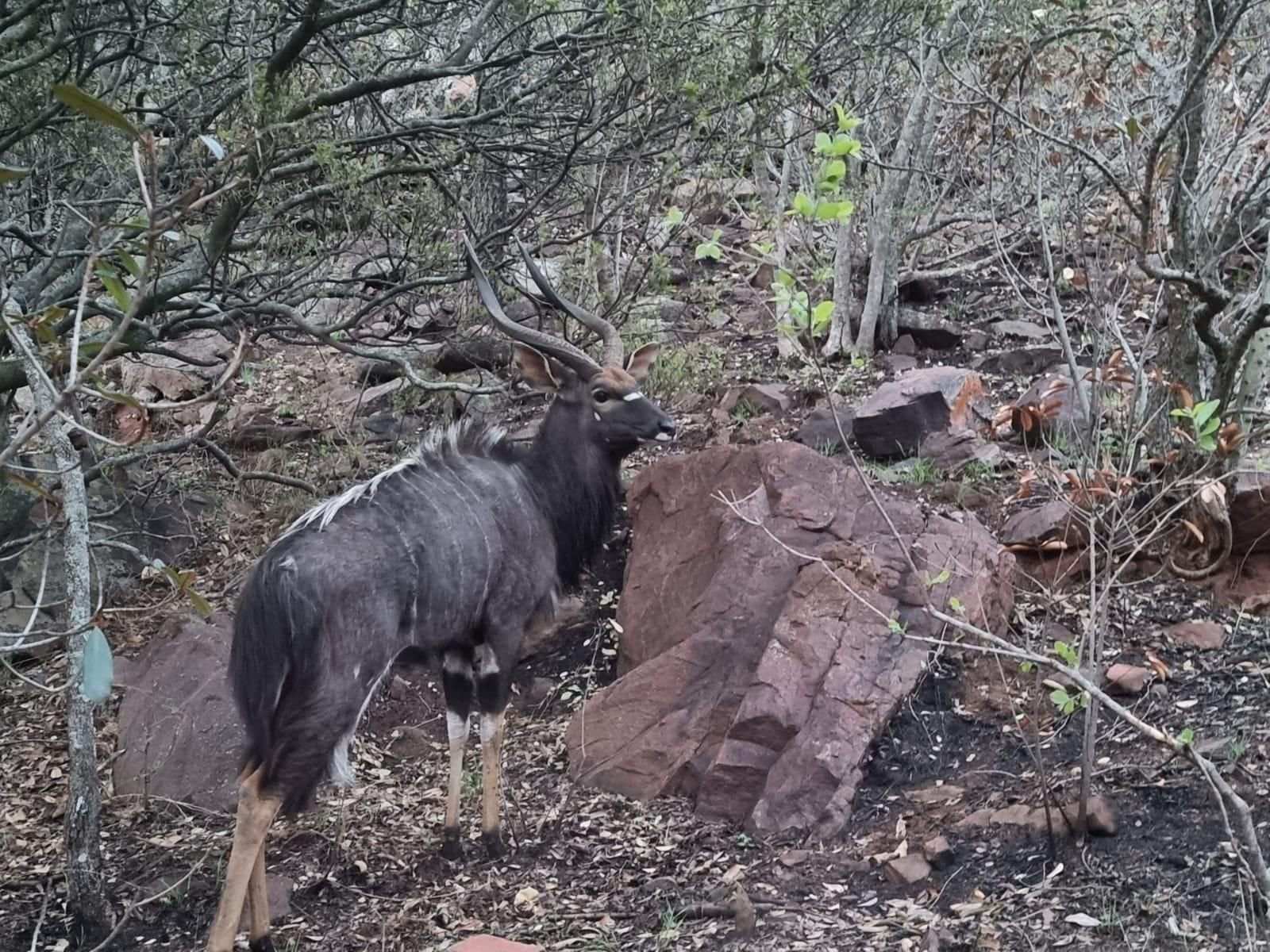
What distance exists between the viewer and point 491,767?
569 cm

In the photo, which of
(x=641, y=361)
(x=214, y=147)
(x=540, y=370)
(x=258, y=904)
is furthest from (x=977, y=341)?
(x=214, y=147)

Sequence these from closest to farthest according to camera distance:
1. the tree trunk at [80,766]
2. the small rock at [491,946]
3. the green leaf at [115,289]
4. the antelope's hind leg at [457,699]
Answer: the green leaf at [115,289] < the small rock at [491,946] < the tree trunk at [80,766] < the antelope's hind leg at [457,699]

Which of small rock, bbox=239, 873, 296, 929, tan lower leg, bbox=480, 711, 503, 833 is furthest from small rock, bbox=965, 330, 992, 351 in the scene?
small rock, bbox=239, 873, 296, 929

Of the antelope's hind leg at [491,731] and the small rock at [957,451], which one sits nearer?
the antelope's hind leg at [491,731]

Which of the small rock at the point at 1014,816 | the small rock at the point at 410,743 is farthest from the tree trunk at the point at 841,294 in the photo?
the small rock at the point at 1014,816

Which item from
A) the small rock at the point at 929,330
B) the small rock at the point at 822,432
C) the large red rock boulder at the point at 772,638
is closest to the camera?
the large red rock boulder at the point at 772,638

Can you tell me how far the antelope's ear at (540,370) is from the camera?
6340 mm

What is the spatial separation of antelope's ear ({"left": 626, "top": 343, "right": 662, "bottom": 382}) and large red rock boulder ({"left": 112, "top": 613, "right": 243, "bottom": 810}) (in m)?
2.49

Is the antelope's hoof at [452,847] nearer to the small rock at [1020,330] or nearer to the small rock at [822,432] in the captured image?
the small rock at [822,432]

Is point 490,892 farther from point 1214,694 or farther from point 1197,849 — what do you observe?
point 1214,694

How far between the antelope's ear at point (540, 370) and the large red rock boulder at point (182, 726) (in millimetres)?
2083

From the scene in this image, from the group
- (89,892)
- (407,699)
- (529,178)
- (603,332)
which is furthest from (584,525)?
(89,892)

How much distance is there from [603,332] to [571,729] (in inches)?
76.8

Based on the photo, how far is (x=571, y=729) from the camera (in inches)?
245
